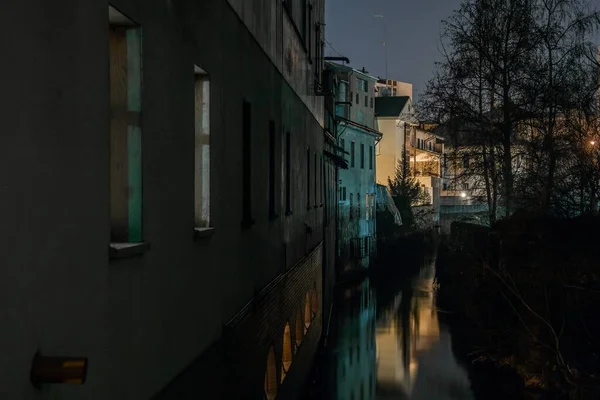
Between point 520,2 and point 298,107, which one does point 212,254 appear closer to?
point 298,107

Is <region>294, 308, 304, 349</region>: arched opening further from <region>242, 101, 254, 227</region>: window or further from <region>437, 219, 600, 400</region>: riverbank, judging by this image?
<region>242, 101, 254, 227</region>: window

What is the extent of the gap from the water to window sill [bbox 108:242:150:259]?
14.0 meters

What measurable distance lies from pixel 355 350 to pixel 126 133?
20321mm

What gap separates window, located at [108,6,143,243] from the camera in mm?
4688

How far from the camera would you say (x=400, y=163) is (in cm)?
6662

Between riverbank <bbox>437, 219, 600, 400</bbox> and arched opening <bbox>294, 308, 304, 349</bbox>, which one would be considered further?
arched opening <bbox>294, 308, 304, 349</bbox>

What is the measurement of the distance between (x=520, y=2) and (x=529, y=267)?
1079 centimetres

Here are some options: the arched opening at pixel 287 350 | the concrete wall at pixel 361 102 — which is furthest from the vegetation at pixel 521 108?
the concrete wall at pixel 361 102

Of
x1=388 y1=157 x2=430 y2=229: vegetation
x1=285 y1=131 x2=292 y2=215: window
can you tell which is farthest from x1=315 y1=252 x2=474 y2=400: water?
x1=388 y1=157 x2=430 y2=229: vegetation

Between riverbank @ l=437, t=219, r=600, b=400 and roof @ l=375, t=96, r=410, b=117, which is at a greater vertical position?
roof @ l=375, t=96, r=410, b=117

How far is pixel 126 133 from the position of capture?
4.72 metres

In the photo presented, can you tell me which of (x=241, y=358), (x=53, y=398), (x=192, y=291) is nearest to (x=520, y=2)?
(x=241, y=358)

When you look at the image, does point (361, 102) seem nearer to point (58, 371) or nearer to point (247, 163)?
point (247, 163)

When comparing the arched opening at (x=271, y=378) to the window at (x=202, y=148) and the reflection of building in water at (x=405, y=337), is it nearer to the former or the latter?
the window at (x=202, y=148)
